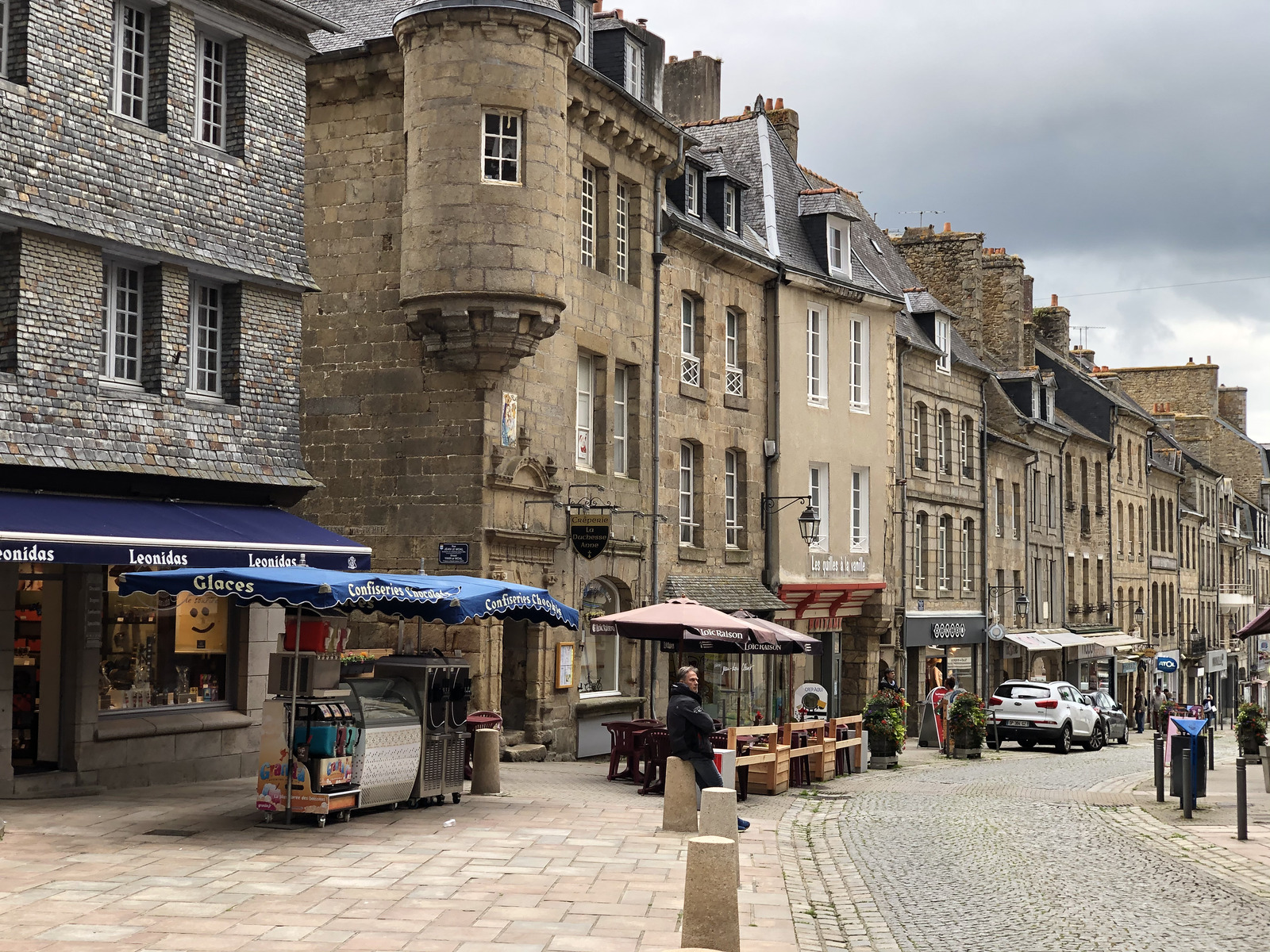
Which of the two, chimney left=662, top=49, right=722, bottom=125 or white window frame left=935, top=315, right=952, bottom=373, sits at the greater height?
chimney left=662, top=49, right=722, bottom=125

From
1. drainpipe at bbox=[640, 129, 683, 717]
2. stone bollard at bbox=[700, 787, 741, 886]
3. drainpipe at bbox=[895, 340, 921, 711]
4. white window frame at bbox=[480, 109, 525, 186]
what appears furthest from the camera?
drainpipe at bbox=[895, 340, 921, 711]

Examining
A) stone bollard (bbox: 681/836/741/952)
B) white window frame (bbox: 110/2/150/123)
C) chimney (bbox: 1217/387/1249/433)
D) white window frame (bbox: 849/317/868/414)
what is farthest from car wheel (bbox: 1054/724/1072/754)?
chimney (bbox: 1217/387/1249/433)

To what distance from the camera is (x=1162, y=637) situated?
60375 millimetres

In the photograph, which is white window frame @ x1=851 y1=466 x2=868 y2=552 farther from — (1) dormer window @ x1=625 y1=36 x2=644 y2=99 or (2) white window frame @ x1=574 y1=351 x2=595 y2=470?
(1) dormer window @ x1=625 y1=36 x2=644 y2=99

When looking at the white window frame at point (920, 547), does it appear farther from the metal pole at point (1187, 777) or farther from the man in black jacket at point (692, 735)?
the man in black jacket at point (692, 735)

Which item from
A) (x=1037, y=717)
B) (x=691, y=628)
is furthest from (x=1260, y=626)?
(x=1037, y=717)

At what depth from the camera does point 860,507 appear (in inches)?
1259

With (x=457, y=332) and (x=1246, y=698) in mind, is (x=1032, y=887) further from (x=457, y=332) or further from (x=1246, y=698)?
(x=1246, y=698)

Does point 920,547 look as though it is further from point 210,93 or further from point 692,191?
point 210,93

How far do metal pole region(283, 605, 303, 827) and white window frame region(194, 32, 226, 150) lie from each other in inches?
267

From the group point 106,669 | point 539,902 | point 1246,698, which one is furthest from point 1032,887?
point 1246,698

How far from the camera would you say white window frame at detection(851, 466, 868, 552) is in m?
31.9

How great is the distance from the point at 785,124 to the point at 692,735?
22836 mm

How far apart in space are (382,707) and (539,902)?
4454 millimetres
